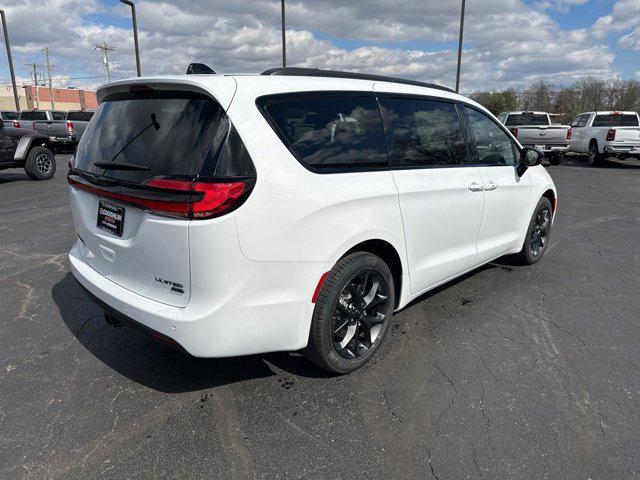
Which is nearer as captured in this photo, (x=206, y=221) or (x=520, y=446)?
(x=206, y=221)

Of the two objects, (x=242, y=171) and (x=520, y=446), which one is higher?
(x=242, y=171)

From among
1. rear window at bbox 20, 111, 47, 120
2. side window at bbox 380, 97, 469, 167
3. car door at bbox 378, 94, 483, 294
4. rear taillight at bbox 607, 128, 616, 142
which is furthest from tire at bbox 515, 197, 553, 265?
rear window at bbox 20, 111, 47, 120

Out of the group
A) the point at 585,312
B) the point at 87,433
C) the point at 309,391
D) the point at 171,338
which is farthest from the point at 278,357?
the point at 585,312

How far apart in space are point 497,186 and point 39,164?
11.5m

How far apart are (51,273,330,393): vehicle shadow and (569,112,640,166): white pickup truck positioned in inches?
653

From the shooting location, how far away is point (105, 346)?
336cm

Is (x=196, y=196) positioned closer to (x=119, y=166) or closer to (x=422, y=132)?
(x=119, y=166)

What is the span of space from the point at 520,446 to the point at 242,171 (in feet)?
6.48

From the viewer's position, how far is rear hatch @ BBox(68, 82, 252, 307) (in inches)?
88.6

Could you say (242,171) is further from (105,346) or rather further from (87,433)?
(105,346)

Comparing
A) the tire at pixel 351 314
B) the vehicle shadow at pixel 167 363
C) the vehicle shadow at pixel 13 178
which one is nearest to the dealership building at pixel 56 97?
the vehicle shadow at pixel 13 178

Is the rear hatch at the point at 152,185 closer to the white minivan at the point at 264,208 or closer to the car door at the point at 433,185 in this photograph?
the white minivan at the point at 264,208

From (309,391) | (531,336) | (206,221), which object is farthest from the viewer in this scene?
(531,336)

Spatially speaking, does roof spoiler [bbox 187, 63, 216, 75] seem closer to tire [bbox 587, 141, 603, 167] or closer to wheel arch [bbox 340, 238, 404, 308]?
wheel arch [bbox 340, 238, 404, 308]
